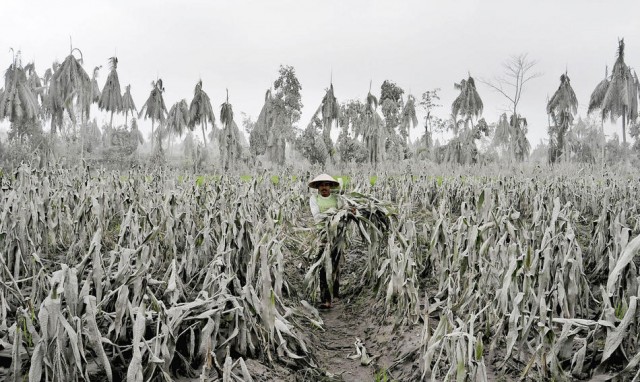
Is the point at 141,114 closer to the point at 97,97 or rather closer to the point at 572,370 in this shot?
the point at 97,97

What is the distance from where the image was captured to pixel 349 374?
3092 mm

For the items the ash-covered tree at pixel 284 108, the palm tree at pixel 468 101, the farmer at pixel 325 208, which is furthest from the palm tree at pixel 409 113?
the farmer at pixel 325 208

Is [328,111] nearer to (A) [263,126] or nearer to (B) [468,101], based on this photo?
(A) [263,126]

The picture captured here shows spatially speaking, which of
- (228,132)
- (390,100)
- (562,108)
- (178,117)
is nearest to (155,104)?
(178,117)

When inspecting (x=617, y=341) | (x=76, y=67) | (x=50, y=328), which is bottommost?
(x=617, y=341)

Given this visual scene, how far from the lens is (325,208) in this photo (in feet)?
16.3

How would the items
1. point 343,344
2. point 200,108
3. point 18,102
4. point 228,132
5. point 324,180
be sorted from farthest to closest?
point 200,108 → point 228,132 → point 18,102 → point 324,180 → point 343,344

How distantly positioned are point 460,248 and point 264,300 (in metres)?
1.85

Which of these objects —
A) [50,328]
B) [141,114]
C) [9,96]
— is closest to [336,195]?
[50,328]

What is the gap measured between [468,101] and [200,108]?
58.9 ft

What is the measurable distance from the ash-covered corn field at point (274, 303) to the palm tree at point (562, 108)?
26041 millimetres

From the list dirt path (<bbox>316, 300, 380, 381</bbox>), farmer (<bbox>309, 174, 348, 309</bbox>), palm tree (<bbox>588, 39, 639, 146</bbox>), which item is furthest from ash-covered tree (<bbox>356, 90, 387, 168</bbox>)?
dirt path (<bbox>316, 300, 380, 381</bbox>)

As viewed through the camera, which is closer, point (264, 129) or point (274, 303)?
point (274, 303)

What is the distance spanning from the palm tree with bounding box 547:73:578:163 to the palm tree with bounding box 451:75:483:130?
4583 mm
